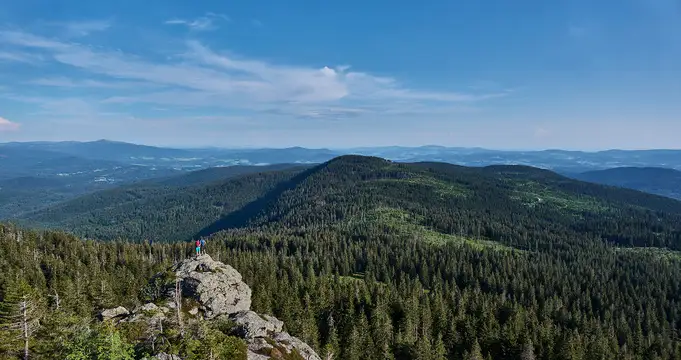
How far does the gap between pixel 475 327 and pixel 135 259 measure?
422 ft

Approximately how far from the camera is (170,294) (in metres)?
81.2

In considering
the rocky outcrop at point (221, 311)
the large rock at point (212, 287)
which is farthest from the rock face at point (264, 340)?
the large rock at point (212, 287)

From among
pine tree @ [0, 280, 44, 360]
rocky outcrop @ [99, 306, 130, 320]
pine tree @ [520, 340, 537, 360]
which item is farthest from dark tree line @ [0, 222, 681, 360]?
rocky outcrop @ [99, 306, 130, 320]

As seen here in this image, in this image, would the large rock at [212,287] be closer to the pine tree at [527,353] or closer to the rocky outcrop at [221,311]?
the rocky outcrop at [221,311]

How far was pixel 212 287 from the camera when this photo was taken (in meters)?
88.7

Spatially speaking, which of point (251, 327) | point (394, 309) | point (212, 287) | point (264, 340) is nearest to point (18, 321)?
point (251, 327)

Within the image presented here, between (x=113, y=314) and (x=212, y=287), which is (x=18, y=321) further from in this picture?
(x=212, y=287)

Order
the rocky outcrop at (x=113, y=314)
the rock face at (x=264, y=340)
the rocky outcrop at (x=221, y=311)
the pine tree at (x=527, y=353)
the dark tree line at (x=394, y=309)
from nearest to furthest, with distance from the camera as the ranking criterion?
the rock face at (x=264, y=340) < the rocky outcrop at (x=221, y=311) < the rocky outcrop at (x=113, y=314) < the pine tree at (x=527, y=353) < the dark tree line at (x=394, y=309)

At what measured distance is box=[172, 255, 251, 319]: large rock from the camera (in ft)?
284

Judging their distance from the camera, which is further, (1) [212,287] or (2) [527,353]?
(2) [527,353]

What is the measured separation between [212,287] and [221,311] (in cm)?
550

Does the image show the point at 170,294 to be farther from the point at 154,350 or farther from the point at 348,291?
the point at 348,291

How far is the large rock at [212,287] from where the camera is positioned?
86.7 metres

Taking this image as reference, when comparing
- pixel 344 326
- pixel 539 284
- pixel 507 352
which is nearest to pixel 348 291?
pixel 344 326
